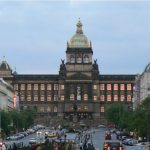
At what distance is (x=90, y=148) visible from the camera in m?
71.4

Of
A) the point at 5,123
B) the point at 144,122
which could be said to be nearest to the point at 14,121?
the point at 5,123

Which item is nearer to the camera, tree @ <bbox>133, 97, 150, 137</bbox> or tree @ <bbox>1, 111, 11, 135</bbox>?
tree @ <bbox>133, 97, 150, 137</bbox>

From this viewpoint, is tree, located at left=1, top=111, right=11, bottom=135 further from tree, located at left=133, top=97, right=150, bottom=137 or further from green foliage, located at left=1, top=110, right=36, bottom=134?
tree, located at left=133, top=97, right=150, bottom=137

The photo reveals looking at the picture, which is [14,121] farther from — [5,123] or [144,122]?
[144,122]

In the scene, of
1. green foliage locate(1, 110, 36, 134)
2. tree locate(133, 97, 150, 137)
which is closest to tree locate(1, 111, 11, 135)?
green foliage locate(1, 110, 36, 134)

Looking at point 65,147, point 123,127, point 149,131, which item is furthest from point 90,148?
point 123,127

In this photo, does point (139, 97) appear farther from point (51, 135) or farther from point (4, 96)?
point (51, 135)

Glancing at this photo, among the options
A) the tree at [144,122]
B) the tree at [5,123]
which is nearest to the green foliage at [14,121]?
the tree at [5,123]

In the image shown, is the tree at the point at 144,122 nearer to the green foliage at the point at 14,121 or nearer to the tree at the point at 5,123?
the tree at the point at 5,123

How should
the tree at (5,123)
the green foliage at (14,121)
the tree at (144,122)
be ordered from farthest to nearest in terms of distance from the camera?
the green foliage at (14,121)
the tree at (5,123)
the tree at (144,122)

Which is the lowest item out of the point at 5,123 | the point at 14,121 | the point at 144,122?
the point at 144,122

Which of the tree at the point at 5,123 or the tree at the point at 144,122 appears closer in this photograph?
the tree at the point at 144,122

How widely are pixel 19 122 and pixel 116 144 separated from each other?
101 meters

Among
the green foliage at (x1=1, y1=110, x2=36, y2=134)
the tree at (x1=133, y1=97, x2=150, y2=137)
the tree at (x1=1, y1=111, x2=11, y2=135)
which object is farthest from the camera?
the green foliage at (x1=1, y1=110, x2=36, y2=134)
